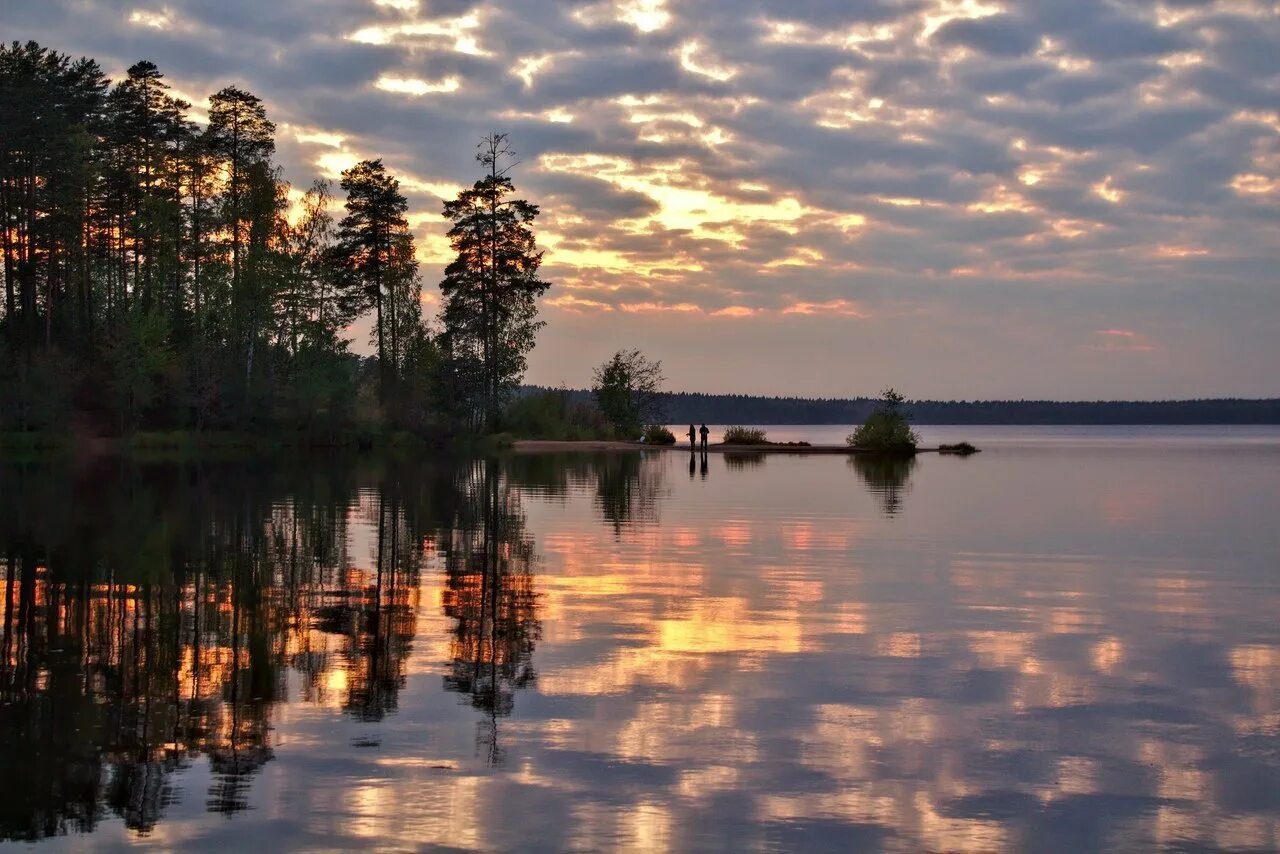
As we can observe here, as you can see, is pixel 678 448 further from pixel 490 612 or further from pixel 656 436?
pixel 490 612

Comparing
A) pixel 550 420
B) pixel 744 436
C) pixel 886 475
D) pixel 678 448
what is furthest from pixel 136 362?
pixel 886 475

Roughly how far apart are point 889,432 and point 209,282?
44093 mm

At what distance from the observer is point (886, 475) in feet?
181

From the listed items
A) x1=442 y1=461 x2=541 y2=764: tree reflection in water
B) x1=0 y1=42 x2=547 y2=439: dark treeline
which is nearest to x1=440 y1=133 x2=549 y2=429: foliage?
x1=0 y1=42 x2=547 y2=439: dark treeline

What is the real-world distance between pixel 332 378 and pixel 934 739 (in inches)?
2915

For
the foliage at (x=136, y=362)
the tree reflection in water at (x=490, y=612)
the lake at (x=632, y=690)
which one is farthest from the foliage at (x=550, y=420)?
the lake at (x=632, y=690)

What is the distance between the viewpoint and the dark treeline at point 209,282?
7362cm

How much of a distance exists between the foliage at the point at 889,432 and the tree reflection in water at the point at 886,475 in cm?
Answer: 80

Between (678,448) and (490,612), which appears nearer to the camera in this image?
(490,612)

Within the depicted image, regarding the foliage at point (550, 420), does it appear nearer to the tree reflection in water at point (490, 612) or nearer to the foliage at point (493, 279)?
the foliage at point (493, 279)

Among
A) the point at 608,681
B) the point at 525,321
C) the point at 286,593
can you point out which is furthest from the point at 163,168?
the point at 608,681

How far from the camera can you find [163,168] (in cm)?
8394

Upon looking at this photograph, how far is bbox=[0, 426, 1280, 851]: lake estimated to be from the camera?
7.91 m

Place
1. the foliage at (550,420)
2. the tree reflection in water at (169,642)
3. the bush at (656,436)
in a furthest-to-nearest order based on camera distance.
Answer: the bush at (656,436) < the foliage at (550,420) < the tree reflection in water at (169,642)
